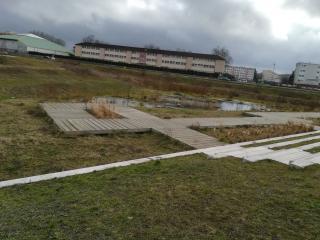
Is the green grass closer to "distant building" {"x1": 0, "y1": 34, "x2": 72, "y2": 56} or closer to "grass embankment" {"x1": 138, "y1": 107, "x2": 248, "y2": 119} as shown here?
→ "grass embankment" {"x1": 138, "y1": 107, "x2": 248, "y2": 119}

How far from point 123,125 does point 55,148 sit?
2.75 m

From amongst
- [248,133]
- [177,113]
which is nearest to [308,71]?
[177,113]

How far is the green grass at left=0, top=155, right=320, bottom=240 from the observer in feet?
12.0

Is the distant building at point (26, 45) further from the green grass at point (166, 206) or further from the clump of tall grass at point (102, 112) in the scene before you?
the green grass at point (166, 206)

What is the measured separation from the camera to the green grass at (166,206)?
3.66m

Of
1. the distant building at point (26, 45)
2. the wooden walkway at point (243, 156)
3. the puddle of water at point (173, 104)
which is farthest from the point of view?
the distant building at point (26, 45)

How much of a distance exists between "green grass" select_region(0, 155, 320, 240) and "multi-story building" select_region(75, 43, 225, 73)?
314ft

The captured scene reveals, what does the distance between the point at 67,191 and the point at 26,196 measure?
1.60 feet

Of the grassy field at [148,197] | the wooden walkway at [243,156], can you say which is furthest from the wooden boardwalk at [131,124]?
the grassy field at [148,197]

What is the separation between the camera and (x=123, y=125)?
985 cm

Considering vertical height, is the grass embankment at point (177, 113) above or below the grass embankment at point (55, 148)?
above

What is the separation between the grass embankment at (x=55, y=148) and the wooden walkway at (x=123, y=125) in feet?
0.83

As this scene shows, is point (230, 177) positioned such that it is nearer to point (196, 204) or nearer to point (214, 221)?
point (196, 204)

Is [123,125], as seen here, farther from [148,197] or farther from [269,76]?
[269,76]
